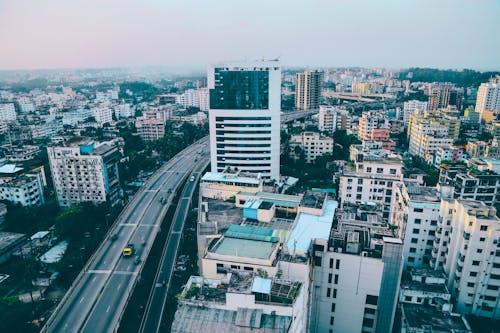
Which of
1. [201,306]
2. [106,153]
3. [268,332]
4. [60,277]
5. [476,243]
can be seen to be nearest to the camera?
[268,332]

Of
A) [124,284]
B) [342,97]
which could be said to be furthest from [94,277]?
[342,97]

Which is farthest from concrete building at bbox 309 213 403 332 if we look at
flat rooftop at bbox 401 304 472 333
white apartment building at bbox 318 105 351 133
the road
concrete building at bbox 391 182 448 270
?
white apartment building at bbox 318 105 351 133

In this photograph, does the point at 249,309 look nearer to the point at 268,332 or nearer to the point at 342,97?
the point at 268,332

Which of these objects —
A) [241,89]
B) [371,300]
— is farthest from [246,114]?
[371,300]

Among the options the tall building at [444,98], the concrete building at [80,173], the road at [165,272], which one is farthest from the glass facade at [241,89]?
the tall building at [444,98]

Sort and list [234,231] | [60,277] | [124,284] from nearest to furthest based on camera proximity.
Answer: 1. [234,231]
2. [124,284]
3. [60,277]

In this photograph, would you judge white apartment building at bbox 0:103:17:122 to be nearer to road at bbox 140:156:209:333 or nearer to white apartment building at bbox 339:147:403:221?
road at bbox 140:156:209:333
